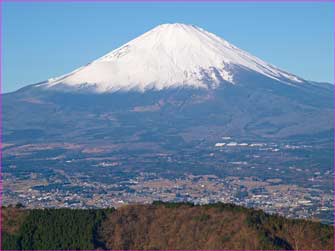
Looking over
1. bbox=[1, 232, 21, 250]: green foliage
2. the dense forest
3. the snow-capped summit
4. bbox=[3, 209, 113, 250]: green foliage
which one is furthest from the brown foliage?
the snow-capped summit

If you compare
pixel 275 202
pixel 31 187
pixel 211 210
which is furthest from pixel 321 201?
pixel 211 210

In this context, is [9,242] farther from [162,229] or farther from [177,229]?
[177,229]

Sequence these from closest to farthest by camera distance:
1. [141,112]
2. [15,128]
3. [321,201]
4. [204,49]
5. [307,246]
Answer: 1. [307,246]
2. [321,201]
3. [15,128]
4. [141,112]
5. [204,49]

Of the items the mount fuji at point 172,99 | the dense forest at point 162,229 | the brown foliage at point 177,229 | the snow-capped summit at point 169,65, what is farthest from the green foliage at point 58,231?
the snow-capped summit at point 169,65

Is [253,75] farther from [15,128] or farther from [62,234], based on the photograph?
[62,234]

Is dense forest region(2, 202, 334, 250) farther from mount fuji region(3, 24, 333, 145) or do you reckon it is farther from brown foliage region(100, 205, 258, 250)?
mount fuji region(3, 24, 333, 145)

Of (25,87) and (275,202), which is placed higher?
(25,87)
